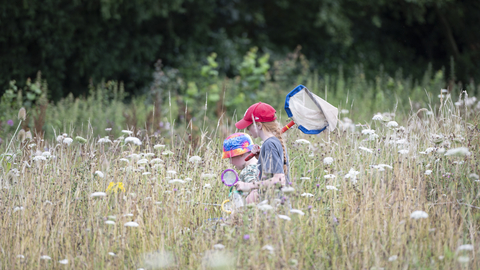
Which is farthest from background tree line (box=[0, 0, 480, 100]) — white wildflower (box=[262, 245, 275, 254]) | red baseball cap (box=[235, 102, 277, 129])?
white wildflower (box=[262, 245, 275, 254])

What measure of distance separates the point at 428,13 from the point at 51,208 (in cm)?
1541

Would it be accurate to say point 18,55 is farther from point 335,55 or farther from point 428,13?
point 428,13

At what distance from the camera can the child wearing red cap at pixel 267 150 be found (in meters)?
3.11

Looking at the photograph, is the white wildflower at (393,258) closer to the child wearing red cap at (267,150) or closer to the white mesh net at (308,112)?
the child wearing red cap at (267,150)

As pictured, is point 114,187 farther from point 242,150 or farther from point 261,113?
point 261,113

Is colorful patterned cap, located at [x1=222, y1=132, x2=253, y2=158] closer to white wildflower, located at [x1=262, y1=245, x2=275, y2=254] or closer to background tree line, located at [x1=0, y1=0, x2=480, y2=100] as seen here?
white wildflower, located at [x1=262, y1=245, x2=275, y2=254]

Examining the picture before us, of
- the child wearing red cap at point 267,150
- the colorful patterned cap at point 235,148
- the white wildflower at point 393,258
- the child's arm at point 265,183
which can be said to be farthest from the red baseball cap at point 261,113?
the white wildflower at point 393,258

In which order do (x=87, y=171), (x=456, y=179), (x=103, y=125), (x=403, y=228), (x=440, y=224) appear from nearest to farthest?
(x=403, y=228) < (x=440, y=224) < (x=456, y=179) < (x=87, y=171) < (x=103, y=125)

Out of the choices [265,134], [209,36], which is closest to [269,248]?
[265,134]

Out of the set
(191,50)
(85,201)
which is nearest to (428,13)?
(191,50)

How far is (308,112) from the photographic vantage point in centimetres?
326

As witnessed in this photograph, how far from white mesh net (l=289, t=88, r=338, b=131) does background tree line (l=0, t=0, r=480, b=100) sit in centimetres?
626

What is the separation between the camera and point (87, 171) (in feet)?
12.7

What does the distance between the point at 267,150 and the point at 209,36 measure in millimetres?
11509
